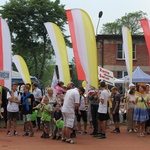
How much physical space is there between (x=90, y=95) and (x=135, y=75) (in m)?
14.4

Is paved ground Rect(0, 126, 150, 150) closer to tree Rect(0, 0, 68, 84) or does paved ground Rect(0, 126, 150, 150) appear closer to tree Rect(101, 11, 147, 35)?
tree Rect(0, 0, 68, 84)

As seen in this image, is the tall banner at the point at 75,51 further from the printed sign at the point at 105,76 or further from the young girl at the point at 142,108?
the printed sign at the point at 105,76

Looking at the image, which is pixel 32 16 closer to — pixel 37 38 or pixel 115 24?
pixel 37 38

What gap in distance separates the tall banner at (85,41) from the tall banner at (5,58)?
2.56m

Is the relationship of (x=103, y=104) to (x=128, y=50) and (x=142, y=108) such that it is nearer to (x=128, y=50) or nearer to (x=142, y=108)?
(x=142, y=108)

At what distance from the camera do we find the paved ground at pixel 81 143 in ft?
32.1

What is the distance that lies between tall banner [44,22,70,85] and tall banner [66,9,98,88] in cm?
185

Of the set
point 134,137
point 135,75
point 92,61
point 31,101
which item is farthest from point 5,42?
point 135,75

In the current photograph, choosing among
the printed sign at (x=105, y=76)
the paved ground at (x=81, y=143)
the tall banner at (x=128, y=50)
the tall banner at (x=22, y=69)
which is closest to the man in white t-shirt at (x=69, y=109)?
the paved ground at (x=81, y=143)

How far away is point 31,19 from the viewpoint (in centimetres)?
3416

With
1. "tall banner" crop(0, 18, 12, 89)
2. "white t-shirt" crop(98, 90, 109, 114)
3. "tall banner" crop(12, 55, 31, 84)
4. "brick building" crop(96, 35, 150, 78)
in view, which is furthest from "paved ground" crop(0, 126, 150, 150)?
"brick building" crop(96, 35, 150, 78)

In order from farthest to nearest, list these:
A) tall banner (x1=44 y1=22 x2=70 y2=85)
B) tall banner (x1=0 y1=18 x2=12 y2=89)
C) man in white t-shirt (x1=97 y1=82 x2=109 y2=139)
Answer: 1. tall banner (x1=44 y1=22 x2=70 y2=85)
2. man in white t-shirt (x1=97 y1=82 x2=109 y2=139)
3. tall banner (x1=0 y1=18 x2=12 y2=89)

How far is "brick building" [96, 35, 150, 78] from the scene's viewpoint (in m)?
39.2

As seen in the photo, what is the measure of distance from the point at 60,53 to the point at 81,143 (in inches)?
195
